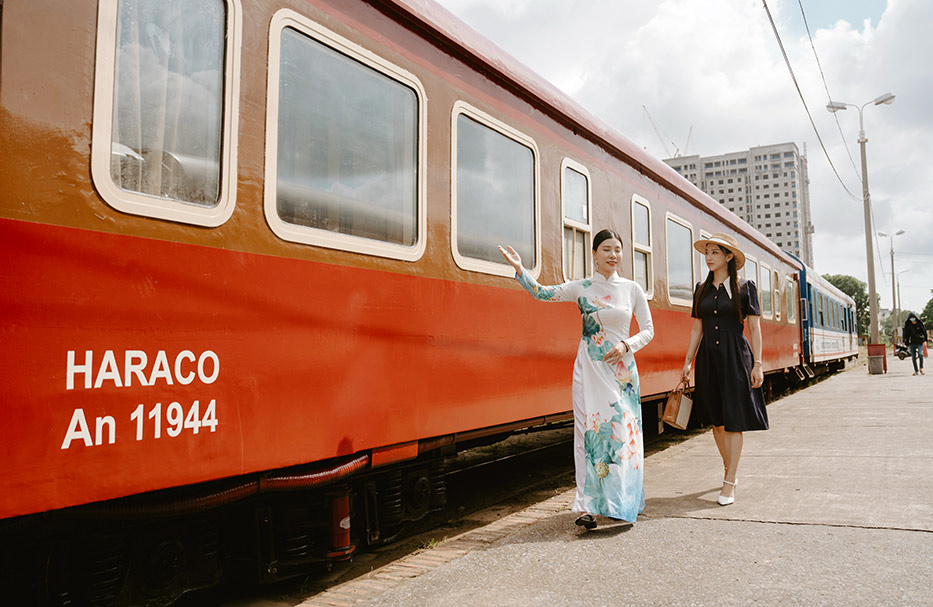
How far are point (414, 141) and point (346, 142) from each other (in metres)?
0.55

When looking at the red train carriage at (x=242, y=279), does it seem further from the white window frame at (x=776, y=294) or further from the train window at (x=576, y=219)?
the white window frame at (x=776, y=294)

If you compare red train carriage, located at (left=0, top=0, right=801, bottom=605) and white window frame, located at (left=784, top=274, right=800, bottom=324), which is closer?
red train carriage, located at (left=0, top=0, right=801, bottom=605)

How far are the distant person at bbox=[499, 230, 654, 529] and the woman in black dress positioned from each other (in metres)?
0.99

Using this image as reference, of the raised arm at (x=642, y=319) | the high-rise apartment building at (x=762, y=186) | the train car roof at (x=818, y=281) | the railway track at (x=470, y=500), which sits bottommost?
the railway track at (x=470, y=500)

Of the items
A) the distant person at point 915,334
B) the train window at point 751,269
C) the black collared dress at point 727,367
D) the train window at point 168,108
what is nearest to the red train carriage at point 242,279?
the train window at point 168,108

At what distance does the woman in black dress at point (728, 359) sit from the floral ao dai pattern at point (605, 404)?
99 centimetres

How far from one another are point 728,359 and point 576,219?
1.54 metres

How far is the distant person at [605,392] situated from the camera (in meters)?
4.11

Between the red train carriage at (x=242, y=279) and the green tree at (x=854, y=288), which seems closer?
the red train carriage at (x=242, y=279)

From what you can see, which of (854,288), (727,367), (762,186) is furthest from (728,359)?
(854,288)

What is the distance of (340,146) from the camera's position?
11.2ft

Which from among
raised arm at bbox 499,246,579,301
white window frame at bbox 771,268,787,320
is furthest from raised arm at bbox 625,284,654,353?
white window frame at bbox 771,268,787,320

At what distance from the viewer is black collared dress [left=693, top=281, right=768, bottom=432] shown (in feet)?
16.1

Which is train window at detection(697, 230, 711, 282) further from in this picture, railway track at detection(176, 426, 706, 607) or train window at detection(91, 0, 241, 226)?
train window at detection(91, 0, 241, 226)
